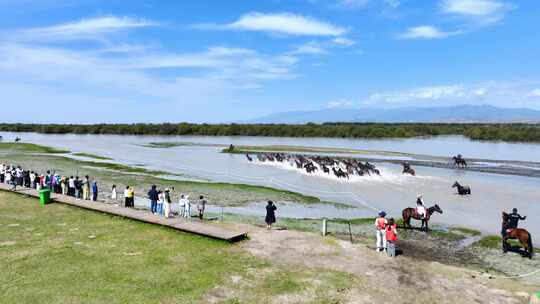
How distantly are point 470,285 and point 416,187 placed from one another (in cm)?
2315

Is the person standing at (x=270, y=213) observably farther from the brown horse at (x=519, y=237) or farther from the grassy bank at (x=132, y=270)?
the brown horse at (x=519, y=237)

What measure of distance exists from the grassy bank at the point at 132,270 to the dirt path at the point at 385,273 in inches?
31.7

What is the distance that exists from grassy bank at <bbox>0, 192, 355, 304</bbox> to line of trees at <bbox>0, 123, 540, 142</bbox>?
107m

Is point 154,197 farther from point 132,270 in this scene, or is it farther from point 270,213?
point 132,270

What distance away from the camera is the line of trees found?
362 ft

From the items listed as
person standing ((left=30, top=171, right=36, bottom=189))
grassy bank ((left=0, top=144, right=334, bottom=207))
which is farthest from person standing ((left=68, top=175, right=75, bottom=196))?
grassy bank ((left=0, top=144, right=334, bottom=207))

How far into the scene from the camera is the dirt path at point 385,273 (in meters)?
12.0

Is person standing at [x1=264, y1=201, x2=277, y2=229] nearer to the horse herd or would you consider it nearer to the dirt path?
the dirt path

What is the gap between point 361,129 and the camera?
127188 mm

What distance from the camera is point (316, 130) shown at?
133000 millimetres

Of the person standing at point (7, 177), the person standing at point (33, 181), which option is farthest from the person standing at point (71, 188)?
the person standing at point (7, 177)

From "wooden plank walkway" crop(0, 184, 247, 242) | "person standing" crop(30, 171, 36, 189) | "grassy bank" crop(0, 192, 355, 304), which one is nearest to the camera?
"grassy bank" crop(0, 192, 355, 304)

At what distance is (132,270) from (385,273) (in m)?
8.65

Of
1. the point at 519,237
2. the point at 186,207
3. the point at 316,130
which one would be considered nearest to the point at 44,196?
the point at 186,207
